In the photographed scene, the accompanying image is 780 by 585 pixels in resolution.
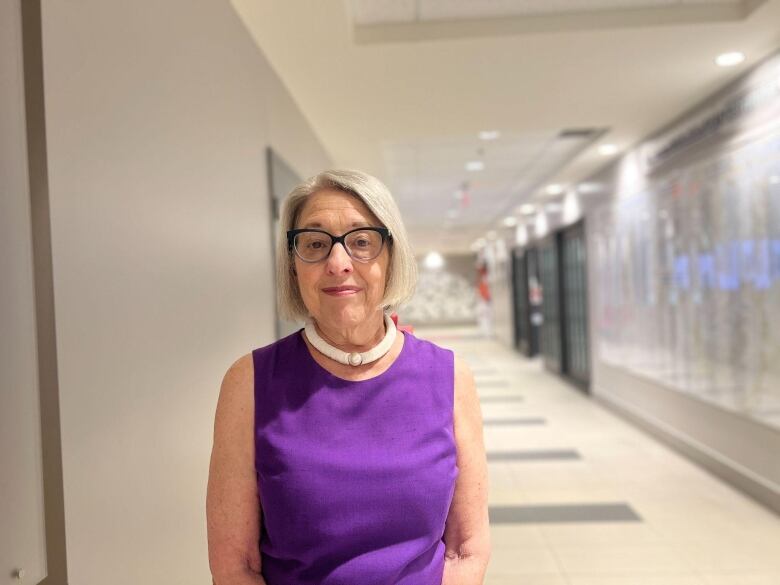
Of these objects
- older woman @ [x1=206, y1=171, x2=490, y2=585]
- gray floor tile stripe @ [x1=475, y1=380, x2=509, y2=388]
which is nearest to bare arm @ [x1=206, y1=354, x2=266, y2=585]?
older woman @ [x1=206, y1=171, x2=490, y2=585]

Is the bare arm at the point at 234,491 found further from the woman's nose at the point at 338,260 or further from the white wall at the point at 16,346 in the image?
the white wall at the point at 16,346

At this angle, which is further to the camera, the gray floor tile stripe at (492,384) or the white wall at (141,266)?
the gray floor tile stripe at (492,384)

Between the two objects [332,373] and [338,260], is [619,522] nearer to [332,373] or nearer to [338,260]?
[332,373]

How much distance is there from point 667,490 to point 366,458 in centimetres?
450

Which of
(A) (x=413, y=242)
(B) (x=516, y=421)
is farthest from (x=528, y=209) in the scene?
(A) (x=413, y=242)

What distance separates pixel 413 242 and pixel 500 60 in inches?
64.1

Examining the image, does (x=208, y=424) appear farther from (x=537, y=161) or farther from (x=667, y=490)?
(x=537, y=161)

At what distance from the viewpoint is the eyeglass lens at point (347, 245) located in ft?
4.22

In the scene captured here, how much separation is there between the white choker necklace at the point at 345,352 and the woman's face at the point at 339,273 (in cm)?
4

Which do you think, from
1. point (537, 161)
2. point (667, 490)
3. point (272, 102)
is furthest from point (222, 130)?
point (537, 161)

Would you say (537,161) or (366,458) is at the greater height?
(537,161)

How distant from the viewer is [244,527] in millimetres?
1247

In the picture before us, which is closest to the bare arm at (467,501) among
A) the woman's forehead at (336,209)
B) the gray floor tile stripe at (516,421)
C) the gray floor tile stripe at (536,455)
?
the woman's forehead at (336,209)

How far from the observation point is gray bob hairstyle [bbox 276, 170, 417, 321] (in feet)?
4.24
